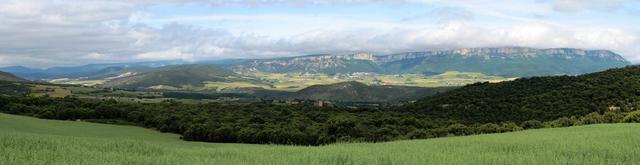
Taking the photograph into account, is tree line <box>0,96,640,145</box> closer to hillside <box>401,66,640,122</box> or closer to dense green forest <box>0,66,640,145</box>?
dense green forest <box>0,66,640,145</box>

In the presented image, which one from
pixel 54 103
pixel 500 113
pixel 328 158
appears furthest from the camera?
pixel 500 113

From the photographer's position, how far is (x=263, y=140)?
52.5m

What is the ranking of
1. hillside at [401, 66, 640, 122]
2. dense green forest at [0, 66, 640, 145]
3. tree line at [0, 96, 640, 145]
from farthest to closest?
hillside at [401, 66, 640, 122] → dense green forest at [0, 66, 640, 145] → tree line at [0, 96, 640, 145]

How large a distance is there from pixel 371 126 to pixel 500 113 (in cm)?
3484

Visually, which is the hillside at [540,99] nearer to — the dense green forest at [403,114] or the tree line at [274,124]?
the dense green forest at [403,114]

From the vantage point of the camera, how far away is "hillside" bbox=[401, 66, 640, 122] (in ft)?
294

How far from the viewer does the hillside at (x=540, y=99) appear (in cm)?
8951

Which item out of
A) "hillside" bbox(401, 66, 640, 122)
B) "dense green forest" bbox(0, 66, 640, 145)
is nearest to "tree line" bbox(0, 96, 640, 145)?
"dense green forest" bbox(0, 66, 640, 145)

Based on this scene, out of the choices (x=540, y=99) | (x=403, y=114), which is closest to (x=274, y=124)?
(x=403, y=114)

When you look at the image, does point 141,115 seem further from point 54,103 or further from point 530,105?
point 530,105

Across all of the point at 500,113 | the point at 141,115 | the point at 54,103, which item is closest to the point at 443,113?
the point at 500,113

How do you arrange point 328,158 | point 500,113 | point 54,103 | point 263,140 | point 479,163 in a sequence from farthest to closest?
point 500,113, point 54,103, point 263,140, point 328,158, point 479,163

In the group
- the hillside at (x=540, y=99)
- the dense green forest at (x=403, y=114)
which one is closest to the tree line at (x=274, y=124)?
the dense green forest at (x=403, y=114)

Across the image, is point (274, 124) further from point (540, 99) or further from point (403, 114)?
point (540, 99)
